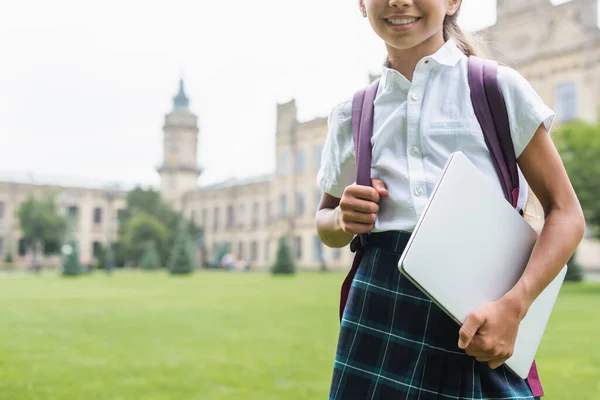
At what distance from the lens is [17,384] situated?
4172mm

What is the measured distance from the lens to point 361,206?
1.10 meters

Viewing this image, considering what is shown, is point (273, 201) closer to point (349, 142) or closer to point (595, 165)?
point (595, 165)

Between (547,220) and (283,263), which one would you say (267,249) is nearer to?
(283,263)

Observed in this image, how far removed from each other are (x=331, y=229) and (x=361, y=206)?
0.20m

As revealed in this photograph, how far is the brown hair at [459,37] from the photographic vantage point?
127 centimetres

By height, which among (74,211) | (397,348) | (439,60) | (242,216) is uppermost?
(74,211)

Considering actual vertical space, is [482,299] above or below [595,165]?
below

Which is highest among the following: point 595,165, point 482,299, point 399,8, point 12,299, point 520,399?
point 595,165

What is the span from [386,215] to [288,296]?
452 inches

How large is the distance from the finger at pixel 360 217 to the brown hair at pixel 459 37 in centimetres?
41

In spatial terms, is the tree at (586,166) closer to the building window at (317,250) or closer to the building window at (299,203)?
the building window at (317,250)

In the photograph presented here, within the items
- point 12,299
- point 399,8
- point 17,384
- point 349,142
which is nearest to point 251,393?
point 17,384

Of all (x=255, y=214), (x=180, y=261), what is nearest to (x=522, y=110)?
(x=180, y=261)

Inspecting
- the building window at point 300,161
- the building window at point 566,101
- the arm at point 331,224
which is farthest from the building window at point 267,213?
the arm at point 331,224
